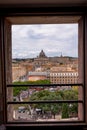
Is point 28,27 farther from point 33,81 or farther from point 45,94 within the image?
point 45,94

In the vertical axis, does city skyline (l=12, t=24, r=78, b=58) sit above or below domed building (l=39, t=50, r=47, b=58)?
above

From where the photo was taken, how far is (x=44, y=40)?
377cm

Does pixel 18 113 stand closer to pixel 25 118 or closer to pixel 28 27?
pixel 25 118

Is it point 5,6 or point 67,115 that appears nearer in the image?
point 5,6

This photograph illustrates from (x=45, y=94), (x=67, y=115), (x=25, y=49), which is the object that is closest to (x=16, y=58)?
(x=25, y=49)

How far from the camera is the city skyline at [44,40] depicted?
12.3 ft

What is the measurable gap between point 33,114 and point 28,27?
1705 millimetres

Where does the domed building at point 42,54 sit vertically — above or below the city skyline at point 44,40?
below

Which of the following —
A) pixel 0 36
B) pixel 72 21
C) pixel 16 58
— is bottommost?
pixel 16 58

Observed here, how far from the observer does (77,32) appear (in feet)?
12.2

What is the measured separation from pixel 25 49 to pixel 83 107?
1575mm

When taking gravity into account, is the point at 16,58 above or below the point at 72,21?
below

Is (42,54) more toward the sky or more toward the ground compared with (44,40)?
more toward the ground

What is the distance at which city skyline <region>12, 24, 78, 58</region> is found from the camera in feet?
12.3
